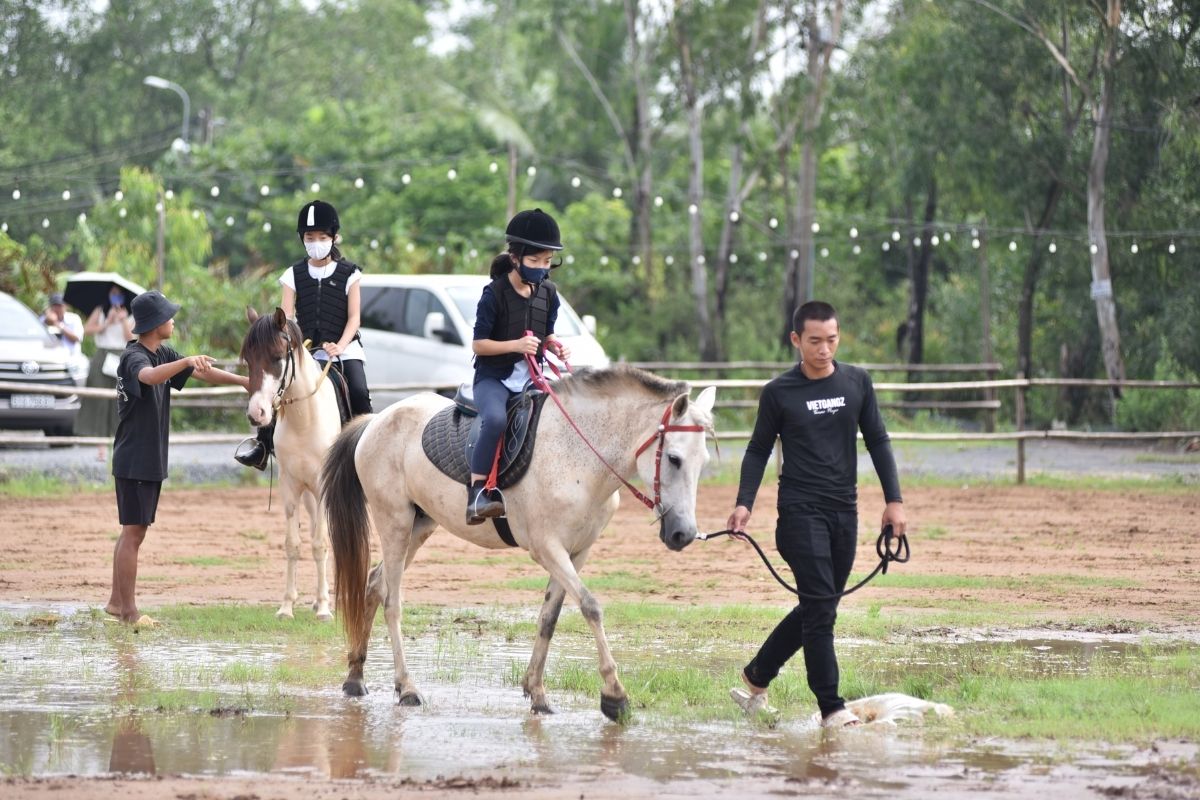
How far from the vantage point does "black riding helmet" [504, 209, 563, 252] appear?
792 cm

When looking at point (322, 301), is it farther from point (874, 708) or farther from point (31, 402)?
point (31, 402)

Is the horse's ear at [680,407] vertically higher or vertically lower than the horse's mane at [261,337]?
lower

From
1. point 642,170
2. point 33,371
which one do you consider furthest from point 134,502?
point 642,170

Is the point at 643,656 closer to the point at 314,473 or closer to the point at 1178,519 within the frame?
the point at 314,473

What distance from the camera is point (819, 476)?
7.09 metres

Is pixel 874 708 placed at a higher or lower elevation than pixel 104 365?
lower

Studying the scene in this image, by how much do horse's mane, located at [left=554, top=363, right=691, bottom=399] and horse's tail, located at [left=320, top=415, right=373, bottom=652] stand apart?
1.48 m

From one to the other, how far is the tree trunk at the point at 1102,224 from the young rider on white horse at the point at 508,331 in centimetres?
2136

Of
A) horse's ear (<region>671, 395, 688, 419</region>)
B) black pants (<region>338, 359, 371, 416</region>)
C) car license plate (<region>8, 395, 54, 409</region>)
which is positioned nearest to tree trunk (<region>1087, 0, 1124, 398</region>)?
A: car license plate (<region>8, 395, 54, 409</region>)

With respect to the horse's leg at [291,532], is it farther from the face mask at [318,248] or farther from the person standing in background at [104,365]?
the person standing in background at [104,365]

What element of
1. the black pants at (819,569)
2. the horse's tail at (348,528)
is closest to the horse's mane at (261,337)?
the horse's tail at (348,528)

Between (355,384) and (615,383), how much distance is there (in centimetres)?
387

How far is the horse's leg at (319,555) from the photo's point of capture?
35.6ft

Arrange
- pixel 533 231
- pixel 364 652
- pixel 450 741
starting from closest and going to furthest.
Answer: pixel 450 741 → pixel 533 231 → pixel 364 652
